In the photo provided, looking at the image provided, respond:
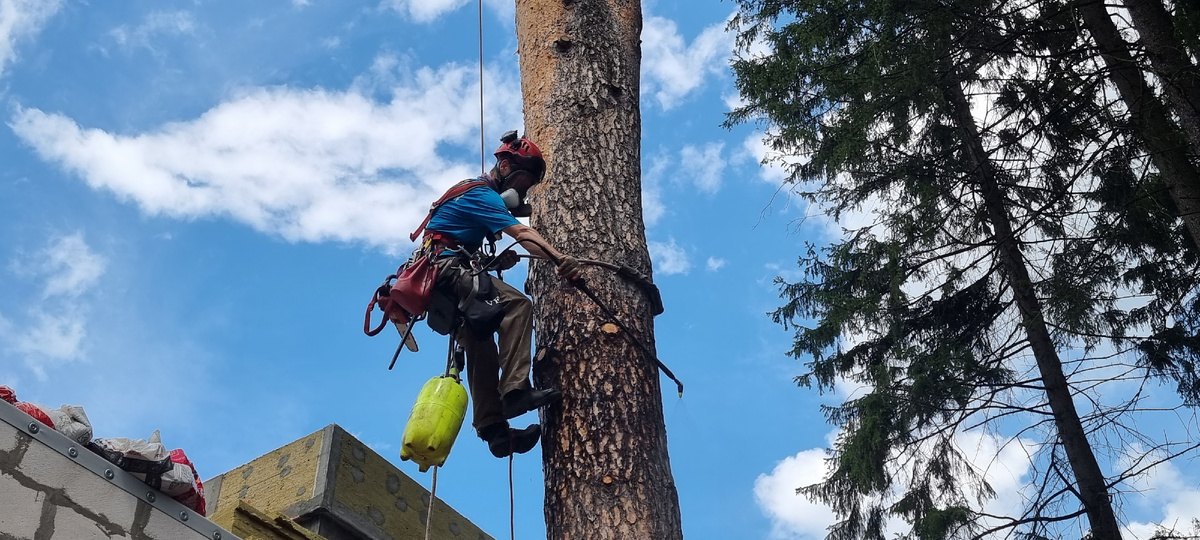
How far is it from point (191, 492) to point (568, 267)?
6.00 ft

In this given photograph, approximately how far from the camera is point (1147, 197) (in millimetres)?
7848

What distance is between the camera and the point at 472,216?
5133mm

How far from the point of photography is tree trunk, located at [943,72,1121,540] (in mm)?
8945

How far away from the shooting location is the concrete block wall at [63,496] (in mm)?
4012

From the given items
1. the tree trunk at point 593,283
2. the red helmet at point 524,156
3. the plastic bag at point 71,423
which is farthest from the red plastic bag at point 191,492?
the red helmet at point 524,156

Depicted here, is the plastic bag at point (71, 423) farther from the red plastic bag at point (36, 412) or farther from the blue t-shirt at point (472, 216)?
the blue t-shirt at point (472, 216)

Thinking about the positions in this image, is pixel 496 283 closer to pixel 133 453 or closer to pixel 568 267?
pixel 568 267

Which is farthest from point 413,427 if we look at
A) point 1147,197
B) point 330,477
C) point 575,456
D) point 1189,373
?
point 1189,373

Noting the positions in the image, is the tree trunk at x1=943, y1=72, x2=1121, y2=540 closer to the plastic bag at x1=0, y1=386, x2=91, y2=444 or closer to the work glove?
the work glove

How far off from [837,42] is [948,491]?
4239mm

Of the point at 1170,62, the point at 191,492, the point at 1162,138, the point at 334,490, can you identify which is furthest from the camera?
the point at 1162,138

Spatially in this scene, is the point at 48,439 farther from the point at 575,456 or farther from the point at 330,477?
the point at 330,477

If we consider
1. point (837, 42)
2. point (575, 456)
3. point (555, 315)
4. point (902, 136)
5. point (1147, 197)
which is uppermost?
point (837, 42)

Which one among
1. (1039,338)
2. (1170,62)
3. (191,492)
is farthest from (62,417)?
(1039,338)
